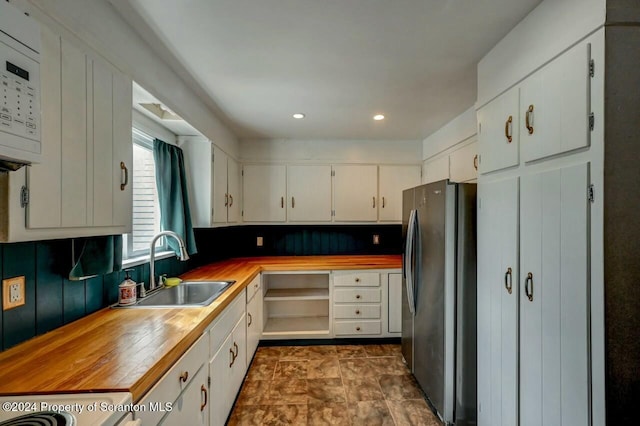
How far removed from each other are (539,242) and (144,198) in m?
2.61

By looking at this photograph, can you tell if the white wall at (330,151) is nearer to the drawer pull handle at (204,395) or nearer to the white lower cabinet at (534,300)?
the white lower cabinet at (534,300)

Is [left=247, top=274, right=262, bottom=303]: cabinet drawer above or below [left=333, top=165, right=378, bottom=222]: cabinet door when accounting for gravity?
below

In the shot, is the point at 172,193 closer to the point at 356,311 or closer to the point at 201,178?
the point at 201,178

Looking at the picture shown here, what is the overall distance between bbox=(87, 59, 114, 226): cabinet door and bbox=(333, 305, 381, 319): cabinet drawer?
2416 millimetres

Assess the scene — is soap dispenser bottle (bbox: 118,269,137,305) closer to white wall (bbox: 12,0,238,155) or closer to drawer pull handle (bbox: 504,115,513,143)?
white wall (bbox: 12,0,238,155)

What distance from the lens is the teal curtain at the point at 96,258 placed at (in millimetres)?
1368

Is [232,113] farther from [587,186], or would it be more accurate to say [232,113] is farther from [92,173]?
[587,186]

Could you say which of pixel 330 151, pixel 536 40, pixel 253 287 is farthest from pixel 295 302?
pixel 536 40

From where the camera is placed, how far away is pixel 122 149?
1.34m

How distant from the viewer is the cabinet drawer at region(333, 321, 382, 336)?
123 inches

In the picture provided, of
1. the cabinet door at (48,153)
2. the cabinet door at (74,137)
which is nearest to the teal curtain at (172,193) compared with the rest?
→ the cabinet door at (74,137)

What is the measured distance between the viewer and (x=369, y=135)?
3420 mm

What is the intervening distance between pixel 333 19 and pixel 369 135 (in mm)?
2105

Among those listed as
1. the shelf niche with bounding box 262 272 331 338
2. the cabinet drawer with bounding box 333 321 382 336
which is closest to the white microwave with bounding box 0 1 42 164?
the shelf niche with bounding box 262 272 331 338
